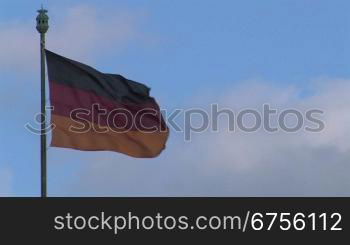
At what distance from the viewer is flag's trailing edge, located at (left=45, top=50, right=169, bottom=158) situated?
63.3m

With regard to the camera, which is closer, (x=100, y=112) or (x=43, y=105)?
(x=43, y=105)

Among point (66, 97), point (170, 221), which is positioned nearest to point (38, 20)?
point (66, 97)

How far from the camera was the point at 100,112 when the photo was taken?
6444 centimetres

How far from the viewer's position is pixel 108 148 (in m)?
64.0

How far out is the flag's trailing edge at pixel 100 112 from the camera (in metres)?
63.3

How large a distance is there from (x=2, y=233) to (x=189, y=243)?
4.26 metres

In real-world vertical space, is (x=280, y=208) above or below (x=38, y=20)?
below

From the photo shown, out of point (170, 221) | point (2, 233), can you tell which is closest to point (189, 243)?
point (170, 221)

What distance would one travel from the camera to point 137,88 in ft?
213

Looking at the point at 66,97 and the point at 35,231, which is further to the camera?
the point at 66,97

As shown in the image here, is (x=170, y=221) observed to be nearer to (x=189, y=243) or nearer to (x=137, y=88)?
(x=189, y=243)

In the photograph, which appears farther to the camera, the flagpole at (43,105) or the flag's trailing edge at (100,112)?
the flag's trailing edge at (100,112)

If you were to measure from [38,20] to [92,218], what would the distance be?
5631 mm

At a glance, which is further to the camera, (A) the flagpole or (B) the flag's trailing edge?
(B) the flag's trailing edge
